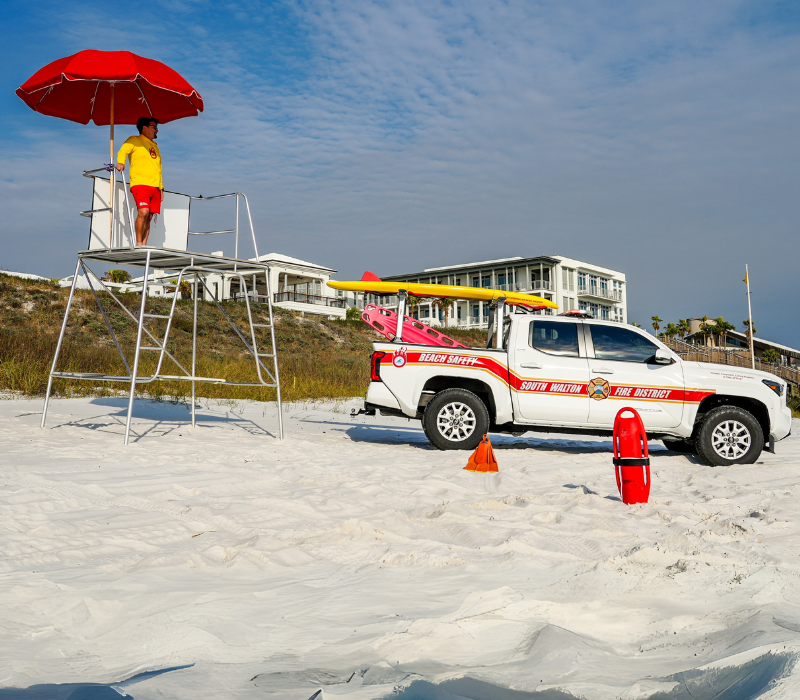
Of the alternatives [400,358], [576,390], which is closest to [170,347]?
[400,358]

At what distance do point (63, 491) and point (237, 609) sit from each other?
298 centimetres

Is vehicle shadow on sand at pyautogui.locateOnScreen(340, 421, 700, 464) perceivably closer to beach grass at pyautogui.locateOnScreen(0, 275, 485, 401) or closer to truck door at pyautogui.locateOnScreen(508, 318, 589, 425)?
truck door at pyautogui.locateOnScreen(508, 318, 589, 425)

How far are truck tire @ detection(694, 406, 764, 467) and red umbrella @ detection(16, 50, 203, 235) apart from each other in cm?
804

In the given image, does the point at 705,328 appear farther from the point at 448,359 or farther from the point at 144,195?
the point at 144,195

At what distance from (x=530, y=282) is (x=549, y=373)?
64.8m

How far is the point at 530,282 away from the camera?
72.9 metres

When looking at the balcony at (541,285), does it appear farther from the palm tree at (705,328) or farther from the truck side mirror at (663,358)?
the truck side mirror at (663,358)

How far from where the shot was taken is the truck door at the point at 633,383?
9.29 metres

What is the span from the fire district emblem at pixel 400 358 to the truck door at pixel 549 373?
4.93ft

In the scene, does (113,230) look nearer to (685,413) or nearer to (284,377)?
(685,413)

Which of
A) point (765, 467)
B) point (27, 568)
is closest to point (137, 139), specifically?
point (27, 568)

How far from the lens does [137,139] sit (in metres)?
Answer: 8.73

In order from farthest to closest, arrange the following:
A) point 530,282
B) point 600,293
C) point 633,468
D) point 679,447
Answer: point 600,293 → point 530,282 → point 679,447 → point 633,468

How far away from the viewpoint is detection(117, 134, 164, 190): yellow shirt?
8665 mm
